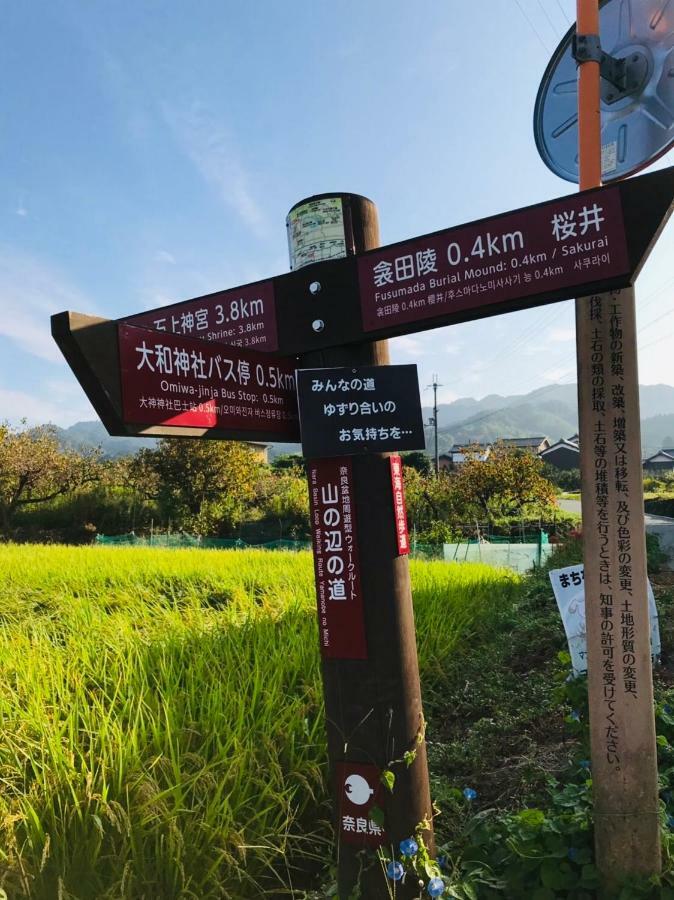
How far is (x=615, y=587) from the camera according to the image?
199cm

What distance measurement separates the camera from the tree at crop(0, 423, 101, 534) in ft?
71.3

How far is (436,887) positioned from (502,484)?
16.6 meters

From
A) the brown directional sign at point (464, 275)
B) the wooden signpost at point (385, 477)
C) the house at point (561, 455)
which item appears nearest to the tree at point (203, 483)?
the brown directional sign at point (464, 275)

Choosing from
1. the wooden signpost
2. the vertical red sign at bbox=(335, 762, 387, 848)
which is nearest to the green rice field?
the vertical red sign at bbox=(335, 762, 387, 848)

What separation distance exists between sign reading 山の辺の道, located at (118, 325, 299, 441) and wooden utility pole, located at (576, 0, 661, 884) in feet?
3.44

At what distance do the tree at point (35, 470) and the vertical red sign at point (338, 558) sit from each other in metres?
22.1

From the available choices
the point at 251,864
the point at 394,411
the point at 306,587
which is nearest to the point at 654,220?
the point at 394,411

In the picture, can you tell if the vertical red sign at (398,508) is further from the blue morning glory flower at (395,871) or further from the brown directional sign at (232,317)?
the blue morning glory flower at (395,871)

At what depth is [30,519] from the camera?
23.1 meters

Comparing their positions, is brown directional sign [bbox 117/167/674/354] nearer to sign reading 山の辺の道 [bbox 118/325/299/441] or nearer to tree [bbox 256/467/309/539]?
sign reading 山の辺の道 [bbox 118/325/299/441]

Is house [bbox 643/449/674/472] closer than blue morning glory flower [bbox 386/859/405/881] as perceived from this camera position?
No

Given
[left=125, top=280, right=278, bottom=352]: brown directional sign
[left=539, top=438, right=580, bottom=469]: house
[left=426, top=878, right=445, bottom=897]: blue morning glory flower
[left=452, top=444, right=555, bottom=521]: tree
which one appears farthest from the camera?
[left=539, top=438, right=580, bottom=469]: house

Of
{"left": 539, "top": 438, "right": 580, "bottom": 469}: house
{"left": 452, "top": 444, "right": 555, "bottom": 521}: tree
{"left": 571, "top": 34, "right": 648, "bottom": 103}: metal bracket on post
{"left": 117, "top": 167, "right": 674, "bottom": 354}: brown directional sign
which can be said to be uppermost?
{"left": 571, "top": 34, "right": 648, "bottom": 103}: metal bracket on post

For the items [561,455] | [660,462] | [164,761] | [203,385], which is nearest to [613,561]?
[203,385]
